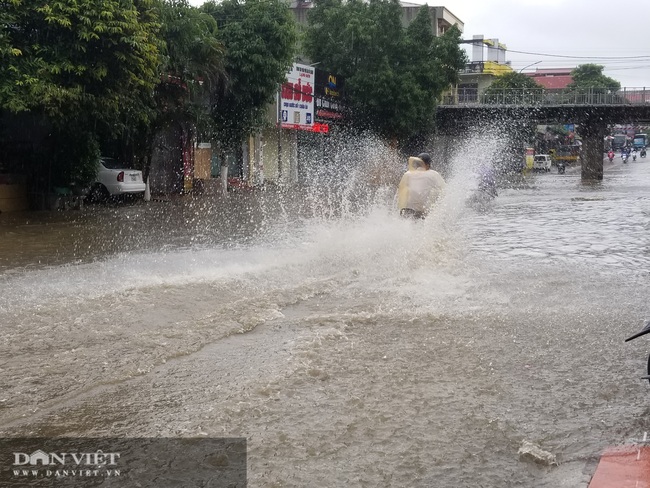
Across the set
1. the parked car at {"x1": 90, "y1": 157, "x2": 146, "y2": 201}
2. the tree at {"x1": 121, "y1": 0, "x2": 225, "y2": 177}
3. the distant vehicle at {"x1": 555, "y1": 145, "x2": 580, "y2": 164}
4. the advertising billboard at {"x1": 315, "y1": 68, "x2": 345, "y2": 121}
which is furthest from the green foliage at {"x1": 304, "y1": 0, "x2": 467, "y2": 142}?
the distant vehicle at {"x1": 555, "y1": 145, "x2": 580, "y2": 164}

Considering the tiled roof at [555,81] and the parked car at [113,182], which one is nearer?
the parked car at [113,182]

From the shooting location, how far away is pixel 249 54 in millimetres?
25562

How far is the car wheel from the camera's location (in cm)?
2298

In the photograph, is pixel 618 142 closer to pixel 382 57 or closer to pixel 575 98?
pixel 575 98

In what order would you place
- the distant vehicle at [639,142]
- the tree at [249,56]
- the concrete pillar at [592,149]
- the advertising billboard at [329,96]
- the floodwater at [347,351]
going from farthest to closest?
the distant vehicle at [639,142] < the concrete pillar at [592,149] < the advertising billboard at [329,96] < the tree at [249,56] < the floodwater at [347,351]

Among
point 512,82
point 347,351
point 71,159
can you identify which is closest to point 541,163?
point 512,82

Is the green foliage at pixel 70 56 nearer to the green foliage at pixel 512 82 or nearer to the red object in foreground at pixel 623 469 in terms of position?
the red object in foreground at pixel 623 469

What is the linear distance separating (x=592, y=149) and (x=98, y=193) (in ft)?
110

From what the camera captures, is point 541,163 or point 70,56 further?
point 541,163

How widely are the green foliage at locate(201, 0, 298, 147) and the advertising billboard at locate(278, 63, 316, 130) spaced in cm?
543

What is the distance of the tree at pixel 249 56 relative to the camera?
25.6m

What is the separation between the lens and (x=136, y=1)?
1798cm

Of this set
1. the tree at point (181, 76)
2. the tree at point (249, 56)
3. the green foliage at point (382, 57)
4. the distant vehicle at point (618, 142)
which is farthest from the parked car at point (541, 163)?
the distant vehicle at point (618, 142)

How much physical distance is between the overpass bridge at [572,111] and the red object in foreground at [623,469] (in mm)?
43762
